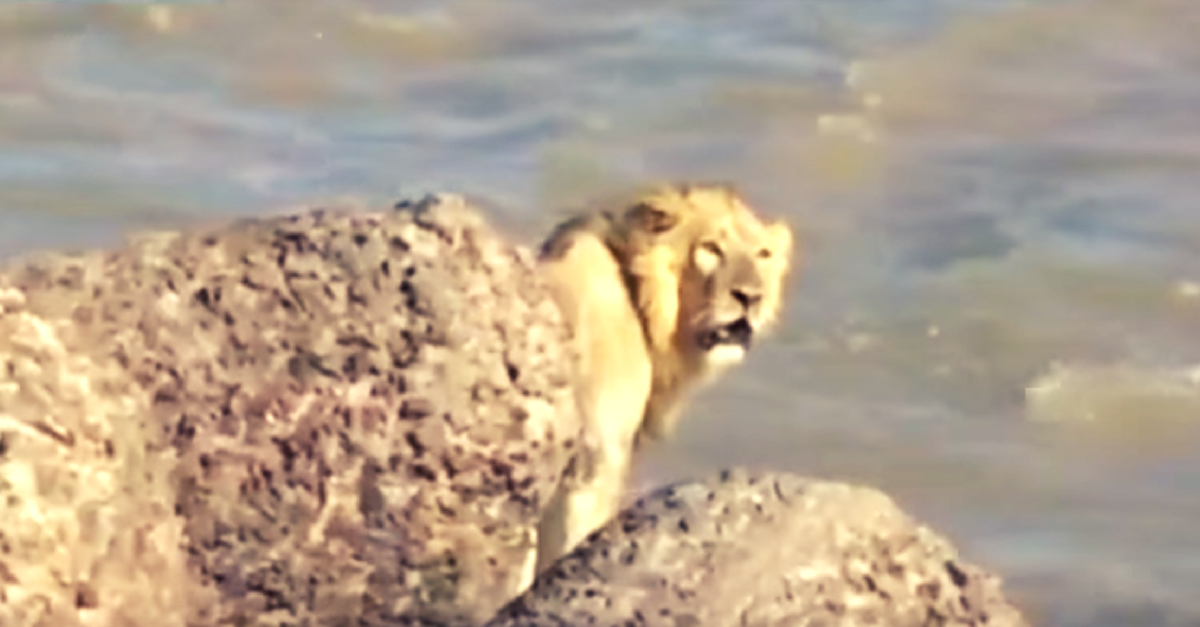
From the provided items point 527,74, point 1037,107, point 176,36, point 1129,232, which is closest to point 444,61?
point 527,74

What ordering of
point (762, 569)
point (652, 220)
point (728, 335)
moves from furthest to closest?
point (728, 335) < point (652, 220) < point (762, 569)

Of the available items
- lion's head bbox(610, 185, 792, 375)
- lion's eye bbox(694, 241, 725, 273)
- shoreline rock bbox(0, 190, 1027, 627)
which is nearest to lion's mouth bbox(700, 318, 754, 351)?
lion's head bbox(610, 185, 792, 375)

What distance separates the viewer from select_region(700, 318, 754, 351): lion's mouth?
22.2 ft

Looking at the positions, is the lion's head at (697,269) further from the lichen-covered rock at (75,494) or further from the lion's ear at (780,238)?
the lichen-covered rock at (75,494)

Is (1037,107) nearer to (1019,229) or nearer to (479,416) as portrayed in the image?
(1019,229)

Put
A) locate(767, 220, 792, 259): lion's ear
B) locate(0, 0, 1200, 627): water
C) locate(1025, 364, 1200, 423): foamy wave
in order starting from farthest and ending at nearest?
locate(1025, 364, 1200, 423): foamy wave
locate(0, 0, 1200, 627): water
locate(767, 220, 792, 259): lion's ear

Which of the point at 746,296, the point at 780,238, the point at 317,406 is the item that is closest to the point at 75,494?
the point at 317,406

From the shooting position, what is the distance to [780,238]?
6898mm

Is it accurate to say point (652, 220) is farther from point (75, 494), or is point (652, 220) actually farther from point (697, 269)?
point (75, 494)

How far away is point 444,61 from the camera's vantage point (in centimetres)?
1405

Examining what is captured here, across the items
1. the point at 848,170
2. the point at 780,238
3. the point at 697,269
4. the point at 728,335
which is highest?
the point at 848,170

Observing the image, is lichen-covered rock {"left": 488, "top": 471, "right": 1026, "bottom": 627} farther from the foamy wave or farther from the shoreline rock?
the foamy wave

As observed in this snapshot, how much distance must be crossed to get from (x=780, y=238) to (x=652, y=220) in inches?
16.3

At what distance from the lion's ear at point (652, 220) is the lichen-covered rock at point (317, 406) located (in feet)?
5.74
